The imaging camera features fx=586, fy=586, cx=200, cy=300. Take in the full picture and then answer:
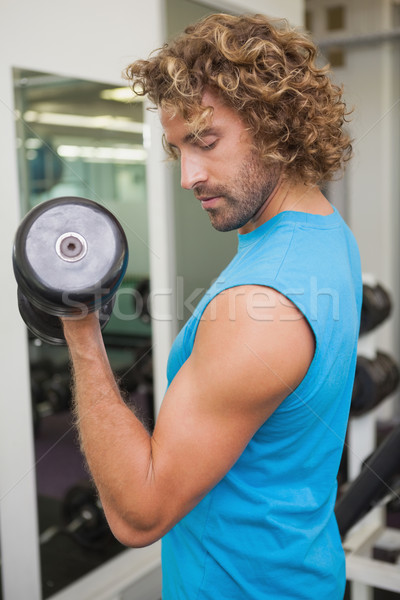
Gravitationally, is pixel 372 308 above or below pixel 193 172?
below

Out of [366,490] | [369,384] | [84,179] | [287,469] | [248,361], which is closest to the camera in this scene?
[248,361]

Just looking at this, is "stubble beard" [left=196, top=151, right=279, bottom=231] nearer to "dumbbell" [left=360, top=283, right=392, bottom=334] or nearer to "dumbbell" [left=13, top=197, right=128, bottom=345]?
"dumbbell" [left=13, top=197, right=128, bottom=345]

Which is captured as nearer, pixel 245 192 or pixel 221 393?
pixel 221 393

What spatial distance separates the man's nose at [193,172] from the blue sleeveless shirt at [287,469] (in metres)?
0.11

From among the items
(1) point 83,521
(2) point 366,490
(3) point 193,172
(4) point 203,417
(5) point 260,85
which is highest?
(5) point 260,85

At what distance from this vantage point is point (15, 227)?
1.54 meters

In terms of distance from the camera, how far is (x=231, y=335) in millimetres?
661

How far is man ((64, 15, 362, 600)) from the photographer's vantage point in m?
0.68

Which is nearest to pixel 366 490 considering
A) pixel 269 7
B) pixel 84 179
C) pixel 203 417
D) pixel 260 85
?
pixel 203 417

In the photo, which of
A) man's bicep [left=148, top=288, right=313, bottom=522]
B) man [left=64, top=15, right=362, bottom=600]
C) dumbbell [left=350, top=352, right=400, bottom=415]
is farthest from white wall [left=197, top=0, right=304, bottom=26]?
man's bicep [left=148, top=288, right=313, bottom=522]

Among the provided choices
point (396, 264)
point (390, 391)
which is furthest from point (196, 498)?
point (396, 264)

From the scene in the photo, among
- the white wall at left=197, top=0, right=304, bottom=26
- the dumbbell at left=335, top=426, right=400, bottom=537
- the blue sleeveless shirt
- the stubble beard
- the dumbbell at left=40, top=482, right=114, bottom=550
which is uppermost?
the white wall at left=197, top=0, right=304, bottom=26

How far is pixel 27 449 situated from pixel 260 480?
1.02 metres

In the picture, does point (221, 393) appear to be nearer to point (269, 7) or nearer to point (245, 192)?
point (245, 192)
